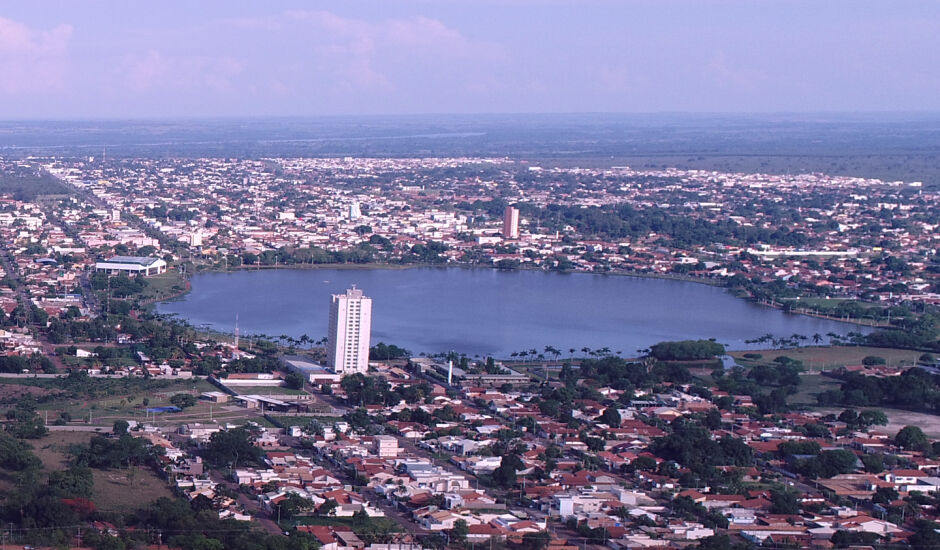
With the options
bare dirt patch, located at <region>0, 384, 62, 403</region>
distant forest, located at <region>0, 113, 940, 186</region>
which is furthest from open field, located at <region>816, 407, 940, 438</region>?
distant forest, located at <region>0, 113, 940, 186</region>

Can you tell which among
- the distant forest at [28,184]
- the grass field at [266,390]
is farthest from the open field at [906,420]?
the distant forest at [28,184]

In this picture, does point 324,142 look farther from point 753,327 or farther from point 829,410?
point 829,410

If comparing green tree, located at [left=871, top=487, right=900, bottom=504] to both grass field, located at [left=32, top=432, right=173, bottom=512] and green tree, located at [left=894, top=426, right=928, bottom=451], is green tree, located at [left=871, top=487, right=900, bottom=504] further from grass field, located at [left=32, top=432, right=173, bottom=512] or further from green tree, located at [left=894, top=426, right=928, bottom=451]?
grass field, located at [left=32, top=432, right=173, bottom=512]

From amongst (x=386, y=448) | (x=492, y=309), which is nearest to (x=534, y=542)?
(x=386, y=448)

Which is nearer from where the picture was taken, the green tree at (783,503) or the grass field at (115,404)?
the green tree at (783,503)

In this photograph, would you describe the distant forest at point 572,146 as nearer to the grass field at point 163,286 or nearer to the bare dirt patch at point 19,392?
the grass field at point 163,286

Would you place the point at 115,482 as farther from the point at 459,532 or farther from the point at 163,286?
the point at 163,286
